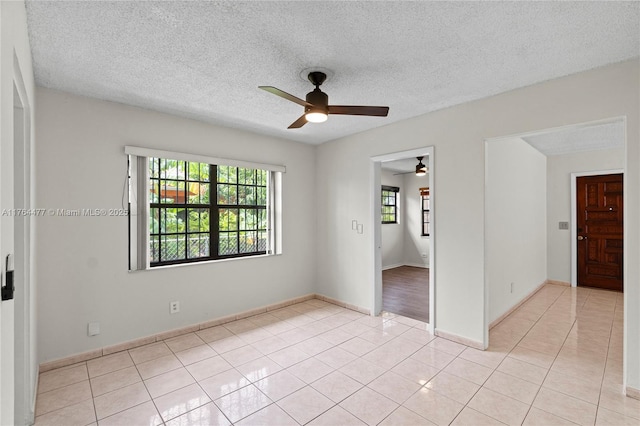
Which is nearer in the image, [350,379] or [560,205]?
[350,379]

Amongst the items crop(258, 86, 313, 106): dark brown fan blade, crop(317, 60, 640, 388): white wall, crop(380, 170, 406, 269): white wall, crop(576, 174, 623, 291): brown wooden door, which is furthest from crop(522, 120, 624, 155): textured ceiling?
crop(258, 86, 313, 106): dark brown fan blade

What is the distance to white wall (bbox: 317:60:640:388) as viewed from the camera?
225 cm

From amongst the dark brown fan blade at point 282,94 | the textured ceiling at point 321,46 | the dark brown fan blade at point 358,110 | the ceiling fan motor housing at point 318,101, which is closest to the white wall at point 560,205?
the textured ceiling at point 321,46

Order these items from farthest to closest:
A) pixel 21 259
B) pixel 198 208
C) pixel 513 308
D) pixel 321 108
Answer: pixel 513 308 < pixel 198 208 < pixel 321 108 < pixel 21 259

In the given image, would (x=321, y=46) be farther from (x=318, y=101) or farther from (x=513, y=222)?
(x=513, y=222)

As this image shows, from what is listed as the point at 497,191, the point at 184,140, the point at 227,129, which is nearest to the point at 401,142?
the point at 497,191

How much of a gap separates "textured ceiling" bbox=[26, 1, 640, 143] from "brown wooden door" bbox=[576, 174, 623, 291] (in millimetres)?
3977

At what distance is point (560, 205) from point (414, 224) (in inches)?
113

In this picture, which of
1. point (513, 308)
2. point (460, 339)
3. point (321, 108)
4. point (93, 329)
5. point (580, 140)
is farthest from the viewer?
point (580, 140)

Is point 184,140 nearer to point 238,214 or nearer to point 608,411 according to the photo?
point 238,214

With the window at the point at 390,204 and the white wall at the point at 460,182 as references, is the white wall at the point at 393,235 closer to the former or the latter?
the window at the point at 390,204

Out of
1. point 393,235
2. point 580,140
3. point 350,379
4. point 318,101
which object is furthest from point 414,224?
point 318,101

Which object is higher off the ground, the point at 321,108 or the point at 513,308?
the point at 321,108

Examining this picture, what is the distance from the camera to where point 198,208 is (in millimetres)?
3682
